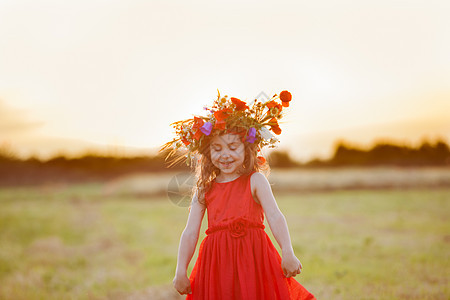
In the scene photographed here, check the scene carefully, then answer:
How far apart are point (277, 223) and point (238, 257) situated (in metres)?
0.34

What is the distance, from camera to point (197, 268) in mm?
3195

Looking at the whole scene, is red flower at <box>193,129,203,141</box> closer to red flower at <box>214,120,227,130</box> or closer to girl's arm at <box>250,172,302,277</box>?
red flower at <box>214,120,227,130</box>

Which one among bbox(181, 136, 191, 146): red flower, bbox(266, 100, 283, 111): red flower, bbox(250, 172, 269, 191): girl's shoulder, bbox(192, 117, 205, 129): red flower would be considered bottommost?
bbox(250, 172, 269, 191): girl's shoulder

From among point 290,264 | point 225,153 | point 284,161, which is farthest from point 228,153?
point 284,161

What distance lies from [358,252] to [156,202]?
472 inches

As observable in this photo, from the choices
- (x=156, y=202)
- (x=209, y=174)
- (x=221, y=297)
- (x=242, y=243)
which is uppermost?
(x=209, y=174)

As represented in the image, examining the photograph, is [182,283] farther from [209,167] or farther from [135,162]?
[135,162]

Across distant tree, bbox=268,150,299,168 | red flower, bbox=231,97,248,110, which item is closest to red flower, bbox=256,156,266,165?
red flower, bbox=231,97,248,110

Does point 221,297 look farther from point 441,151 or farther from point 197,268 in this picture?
point 441,151

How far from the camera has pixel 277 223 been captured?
3.01 metres

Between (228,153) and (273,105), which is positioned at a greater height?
(273,105)

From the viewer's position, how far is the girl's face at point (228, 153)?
316cm

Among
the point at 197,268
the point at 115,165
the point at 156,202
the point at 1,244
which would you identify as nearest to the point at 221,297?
the point at 197,268

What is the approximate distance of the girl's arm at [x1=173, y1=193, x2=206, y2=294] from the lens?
314 centimetres
